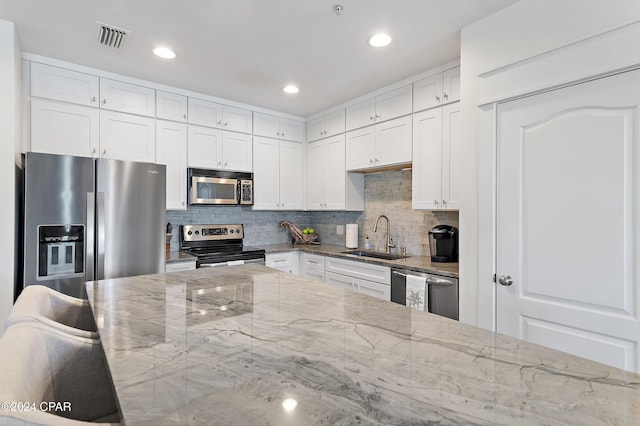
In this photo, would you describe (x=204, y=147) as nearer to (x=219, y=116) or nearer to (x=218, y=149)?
(x=218, y=149)

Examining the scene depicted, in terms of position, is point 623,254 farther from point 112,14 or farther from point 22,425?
point 112,14

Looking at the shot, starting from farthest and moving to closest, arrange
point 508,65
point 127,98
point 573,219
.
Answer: point 127,98 < point 508,65 < point 573,219

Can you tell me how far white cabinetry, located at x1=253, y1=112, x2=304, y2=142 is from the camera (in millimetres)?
3934

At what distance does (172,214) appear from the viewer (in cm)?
366

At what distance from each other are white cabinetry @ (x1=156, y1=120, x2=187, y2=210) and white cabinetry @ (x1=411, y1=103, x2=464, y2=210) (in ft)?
7.56

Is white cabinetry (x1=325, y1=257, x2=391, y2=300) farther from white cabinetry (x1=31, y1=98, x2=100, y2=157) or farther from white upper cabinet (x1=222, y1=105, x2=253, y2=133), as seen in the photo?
white cabinetry (x1=31, y1=98, x2=100, y2=157)

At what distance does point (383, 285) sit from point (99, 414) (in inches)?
89.5

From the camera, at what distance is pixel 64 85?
108 inches

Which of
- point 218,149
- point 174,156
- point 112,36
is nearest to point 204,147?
point 218,149

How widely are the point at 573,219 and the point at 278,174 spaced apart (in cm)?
308

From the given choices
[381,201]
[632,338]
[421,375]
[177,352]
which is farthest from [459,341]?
[381,201]

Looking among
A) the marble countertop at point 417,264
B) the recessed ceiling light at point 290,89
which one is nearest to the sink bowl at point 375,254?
the marble countertop at point 417,264

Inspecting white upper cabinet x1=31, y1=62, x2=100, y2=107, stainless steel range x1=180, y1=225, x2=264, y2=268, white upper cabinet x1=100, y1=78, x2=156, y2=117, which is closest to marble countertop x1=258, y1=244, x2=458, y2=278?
stainless steel range x1=180, y1=225, x2=264, y2=268

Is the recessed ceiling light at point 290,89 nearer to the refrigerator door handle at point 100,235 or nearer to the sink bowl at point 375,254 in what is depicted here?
the sink bowl at point 375,254
